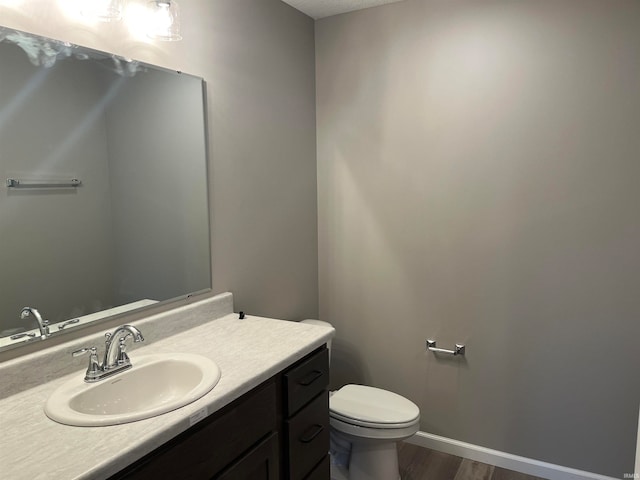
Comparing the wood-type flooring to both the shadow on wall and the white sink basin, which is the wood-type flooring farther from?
the white sink basin

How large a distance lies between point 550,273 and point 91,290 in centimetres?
198

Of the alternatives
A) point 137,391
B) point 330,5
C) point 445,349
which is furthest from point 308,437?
point 330,5

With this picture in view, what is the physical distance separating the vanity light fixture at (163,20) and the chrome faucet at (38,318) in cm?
102

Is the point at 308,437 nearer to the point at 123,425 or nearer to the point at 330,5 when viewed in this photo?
the point at 123,425

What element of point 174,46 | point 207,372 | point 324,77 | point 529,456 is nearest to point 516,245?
point 529,456

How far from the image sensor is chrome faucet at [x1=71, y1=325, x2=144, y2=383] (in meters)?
1.32

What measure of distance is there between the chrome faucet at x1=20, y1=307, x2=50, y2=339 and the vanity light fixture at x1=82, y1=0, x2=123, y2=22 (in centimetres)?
93

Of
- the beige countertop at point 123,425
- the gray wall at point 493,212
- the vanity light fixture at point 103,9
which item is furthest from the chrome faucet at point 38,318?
the gray wall at point 493,212

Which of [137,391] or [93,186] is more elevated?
[93,186]

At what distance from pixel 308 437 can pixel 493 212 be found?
1.39 meters

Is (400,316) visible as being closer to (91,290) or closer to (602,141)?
(602,141)

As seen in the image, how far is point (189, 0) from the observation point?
1763 millimetres

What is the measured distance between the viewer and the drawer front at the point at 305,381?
150 cm

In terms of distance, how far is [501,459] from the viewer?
2.32 meters
